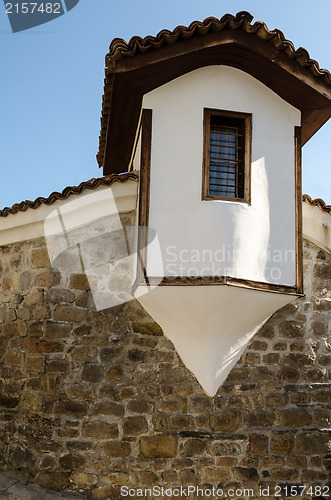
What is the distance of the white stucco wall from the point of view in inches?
202

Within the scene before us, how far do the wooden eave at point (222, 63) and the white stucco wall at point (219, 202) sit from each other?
11 cm

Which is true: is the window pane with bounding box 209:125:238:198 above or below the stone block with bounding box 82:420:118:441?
above

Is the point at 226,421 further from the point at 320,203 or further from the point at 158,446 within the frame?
the point at 320,203

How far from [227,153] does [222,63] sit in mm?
1015

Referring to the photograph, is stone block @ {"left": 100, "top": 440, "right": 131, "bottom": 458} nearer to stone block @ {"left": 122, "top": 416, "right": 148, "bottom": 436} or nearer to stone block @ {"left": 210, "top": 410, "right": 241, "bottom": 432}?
stone block @ {"left": 122, "top": 416, "right": 148, "bottom": 436}

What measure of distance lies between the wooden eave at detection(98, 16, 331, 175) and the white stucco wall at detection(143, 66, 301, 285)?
0.11 metres

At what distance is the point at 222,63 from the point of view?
5609 mm

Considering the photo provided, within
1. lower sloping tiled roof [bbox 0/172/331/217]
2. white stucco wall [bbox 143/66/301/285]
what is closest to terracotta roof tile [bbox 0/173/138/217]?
lower sloping tiled roof [bbox 0/172/331/217]

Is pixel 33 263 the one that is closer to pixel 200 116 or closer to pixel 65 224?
pixel 65 224

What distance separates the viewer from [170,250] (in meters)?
5.15

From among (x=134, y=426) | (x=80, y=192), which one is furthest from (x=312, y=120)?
(x=134, y=426)
